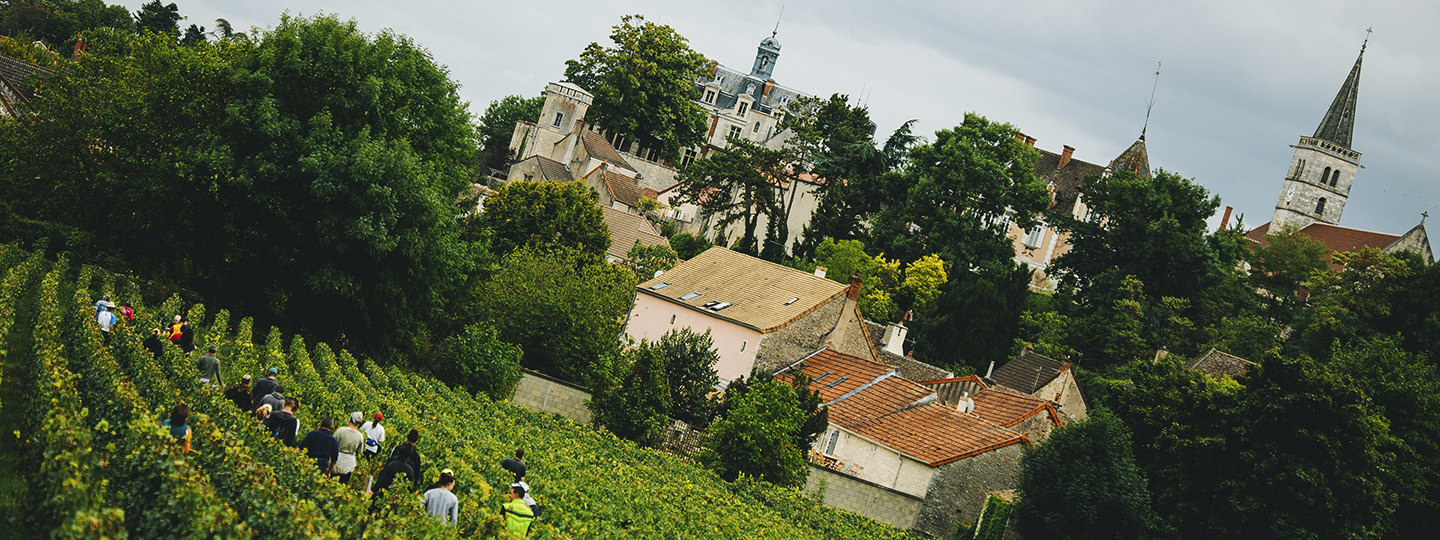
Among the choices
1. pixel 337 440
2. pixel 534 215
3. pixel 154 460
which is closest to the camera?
pixel 154 460

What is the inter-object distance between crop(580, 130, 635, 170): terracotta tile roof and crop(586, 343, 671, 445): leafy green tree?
186 ft

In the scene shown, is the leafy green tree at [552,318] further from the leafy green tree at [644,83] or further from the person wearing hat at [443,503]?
the leafy green tree at [644,83]

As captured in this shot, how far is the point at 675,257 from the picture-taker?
207 feet

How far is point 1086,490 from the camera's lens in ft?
102

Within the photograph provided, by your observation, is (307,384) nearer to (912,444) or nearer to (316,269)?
(316,269)

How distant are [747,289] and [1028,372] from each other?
1728 centimetres

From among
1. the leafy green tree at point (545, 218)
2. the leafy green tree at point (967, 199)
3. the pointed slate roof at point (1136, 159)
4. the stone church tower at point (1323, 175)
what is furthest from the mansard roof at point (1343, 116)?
the leafy green tree at point (545, 218)

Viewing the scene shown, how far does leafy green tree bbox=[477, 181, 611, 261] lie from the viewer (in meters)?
60.1

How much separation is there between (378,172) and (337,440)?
18.1m

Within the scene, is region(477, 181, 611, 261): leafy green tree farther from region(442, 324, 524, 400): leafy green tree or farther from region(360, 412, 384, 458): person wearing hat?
region(360, 412, 384, 458): person wearing hat

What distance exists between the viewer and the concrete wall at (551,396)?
37688 mm

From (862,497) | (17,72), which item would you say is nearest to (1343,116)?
(862,497)

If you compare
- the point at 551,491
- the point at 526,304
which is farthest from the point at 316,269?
the point at 551,491

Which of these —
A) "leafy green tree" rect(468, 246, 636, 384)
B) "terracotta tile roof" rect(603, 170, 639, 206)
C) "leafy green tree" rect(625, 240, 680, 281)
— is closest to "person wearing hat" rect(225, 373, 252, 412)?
"leafy green tree" rect(468, 246, 636, 384)
